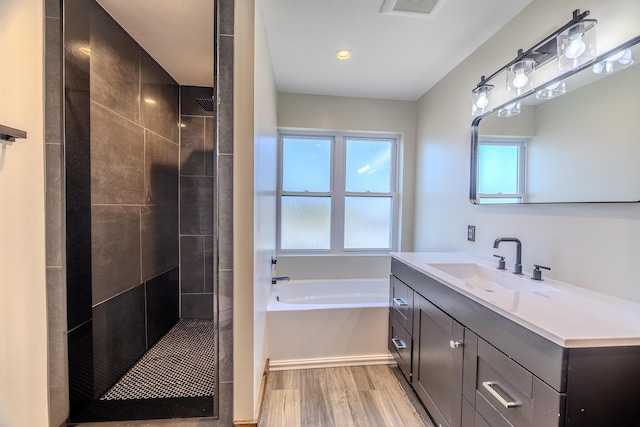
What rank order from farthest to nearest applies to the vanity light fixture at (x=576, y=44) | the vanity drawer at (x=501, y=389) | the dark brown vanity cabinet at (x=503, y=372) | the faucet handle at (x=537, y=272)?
the faucet handle at (x=537, y=272) → the vanity light fixture at (x=576, y=44) → the vanity drawer at (x=501, y=389) → the dark brown vanity cabinet at (x=503, y=372)

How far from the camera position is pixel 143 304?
79.3 inches

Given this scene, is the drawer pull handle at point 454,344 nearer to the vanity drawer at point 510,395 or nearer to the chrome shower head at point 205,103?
the vanity drawer at point 510,395

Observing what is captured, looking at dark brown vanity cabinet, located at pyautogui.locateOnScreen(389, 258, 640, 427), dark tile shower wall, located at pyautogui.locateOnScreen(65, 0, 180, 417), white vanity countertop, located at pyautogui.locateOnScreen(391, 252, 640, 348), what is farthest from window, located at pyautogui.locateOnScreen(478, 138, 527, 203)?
dark tile shower wall, located at pyautogui.locateOnScreen(65, 0, 180, 417)

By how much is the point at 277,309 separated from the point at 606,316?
5.92 ft

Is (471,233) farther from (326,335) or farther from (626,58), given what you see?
(326,335)

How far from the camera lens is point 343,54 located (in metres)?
2.08

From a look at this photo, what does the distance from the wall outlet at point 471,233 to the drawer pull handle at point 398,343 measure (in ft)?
3.10

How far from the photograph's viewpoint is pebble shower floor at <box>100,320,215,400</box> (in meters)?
1.65

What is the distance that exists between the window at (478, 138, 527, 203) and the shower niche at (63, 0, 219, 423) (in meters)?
1.76

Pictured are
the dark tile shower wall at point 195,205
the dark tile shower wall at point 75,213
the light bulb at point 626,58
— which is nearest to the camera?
the light bulb at point 626,58

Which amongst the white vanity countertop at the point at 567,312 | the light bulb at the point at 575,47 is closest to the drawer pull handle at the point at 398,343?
the white vanity countertop at the point at 567,312

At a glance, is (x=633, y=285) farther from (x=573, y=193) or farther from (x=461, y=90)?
(x=461, y=90)

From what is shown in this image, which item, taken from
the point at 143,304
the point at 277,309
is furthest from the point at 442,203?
the point at 143,304

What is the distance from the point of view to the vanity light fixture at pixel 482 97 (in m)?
1.81
